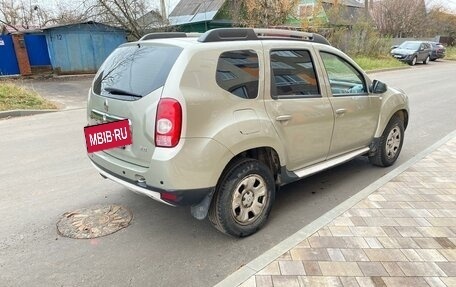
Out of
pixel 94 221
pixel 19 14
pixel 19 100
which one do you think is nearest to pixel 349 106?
pixel 94 221

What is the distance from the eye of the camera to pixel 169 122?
279 cm

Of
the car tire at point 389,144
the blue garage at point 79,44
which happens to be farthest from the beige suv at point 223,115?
the blue garage at point 79,44

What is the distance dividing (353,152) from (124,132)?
288 cm

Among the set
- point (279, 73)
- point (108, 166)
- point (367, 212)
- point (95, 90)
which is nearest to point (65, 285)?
point (108, 166)

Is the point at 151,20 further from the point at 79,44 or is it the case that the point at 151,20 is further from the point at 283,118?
the point at 283,118

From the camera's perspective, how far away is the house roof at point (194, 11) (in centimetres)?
2431

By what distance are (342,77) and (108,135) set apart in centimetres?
294

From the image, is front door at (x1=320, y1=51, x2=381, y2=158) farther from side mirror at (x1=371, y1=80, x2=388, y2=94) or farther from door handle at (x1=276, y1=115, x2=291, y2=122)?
door handle at (x1=276, y1=115, x2=291, y2=122)

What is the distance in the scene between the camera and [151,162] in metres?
2.91

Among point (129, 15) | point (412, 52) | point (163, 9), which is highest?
point (163, 9)

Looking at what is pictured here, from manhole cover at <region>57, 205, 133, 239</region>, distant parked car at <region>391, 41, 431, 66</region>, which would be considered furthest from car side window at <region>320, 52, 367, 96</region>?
distant parked car at <region>391, 41, 431, 66</region>

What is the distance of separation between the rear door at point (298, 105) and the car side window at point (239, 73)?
16 cm

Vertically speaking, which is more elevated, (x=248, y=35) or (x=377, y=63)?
(x=248, y=35)

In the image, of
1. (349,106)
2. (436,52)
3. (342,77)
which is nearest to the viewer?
(349,106)
